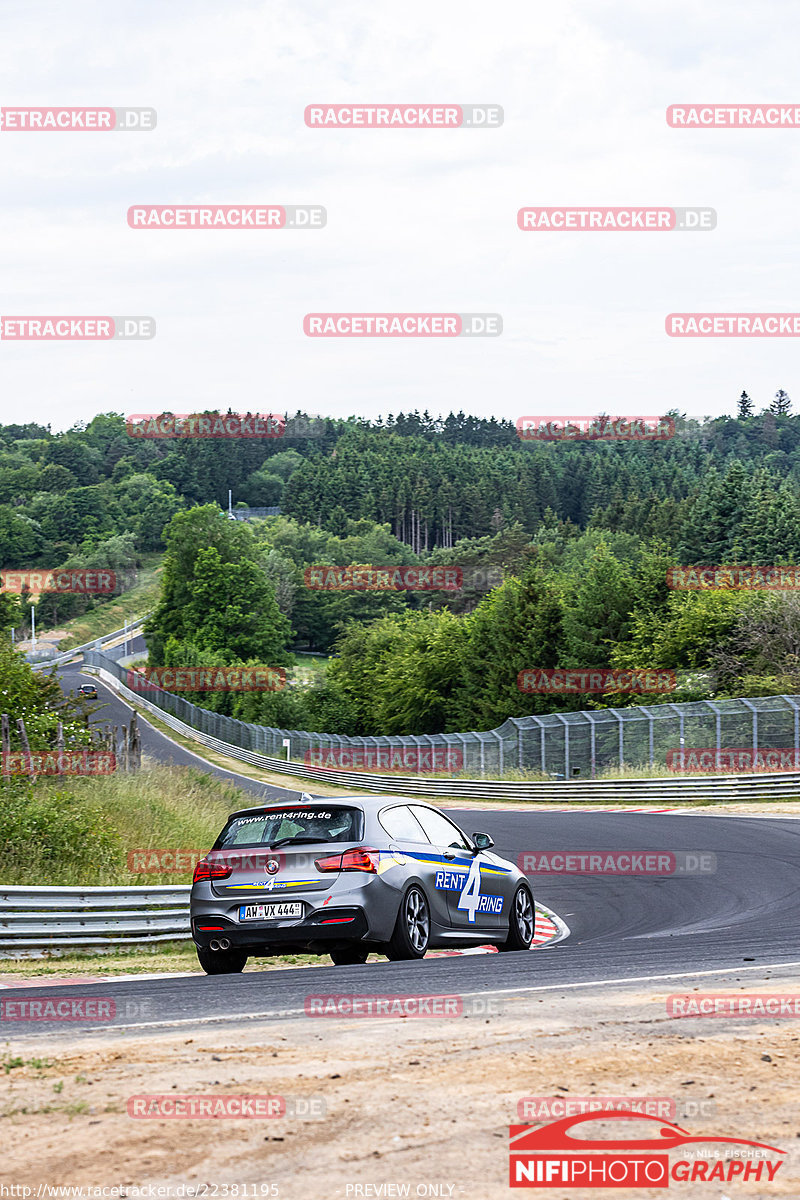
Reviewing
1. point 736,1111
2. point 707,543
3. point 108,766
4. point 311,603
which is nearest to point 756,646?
point 108,766

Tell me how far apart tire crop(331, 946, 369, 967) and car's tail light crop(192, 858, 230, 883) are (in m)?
1.07

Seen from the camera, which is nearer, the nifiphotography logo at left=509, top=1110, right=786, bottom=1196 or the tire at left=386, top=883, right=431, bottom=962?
the nifiphotography logo at left=509, top=1110, right=786, bottom=1196

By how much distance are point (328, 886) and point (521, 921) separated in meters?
3.10

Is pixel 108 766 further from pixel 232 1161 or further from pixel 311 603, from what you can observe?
pixel 311 603

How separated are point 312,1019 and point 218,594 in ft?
346

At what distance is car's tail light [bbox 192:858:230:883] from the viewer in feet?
34.9

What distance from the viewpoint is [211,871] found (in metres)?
10.7

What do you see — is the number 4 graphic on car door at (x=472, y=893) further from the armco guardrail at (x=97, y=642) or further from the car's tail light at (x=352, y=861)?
the armco guardrail at (x=97, y=642)

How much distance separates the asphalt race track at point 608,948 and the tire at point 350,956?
0.16m

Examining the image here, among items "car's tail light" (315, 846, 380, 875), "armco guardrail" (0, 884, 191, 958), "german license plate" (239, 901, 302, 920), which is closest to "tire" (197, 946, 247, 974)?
"german license plate" (239, 901, 302, 920)

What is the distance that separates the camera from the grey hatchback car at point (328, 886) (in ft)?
33.6

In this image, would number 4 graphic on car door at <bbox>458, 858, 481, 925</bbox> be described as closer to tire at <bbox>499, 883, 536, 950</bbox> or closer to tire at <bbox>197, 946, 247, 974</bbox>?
tire at <bbox>499, 883, 536, 950</bbox>

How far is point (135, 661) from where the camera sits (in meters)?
136

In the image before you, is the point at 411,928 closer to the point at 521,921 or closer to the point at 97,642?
the point at 521,921
